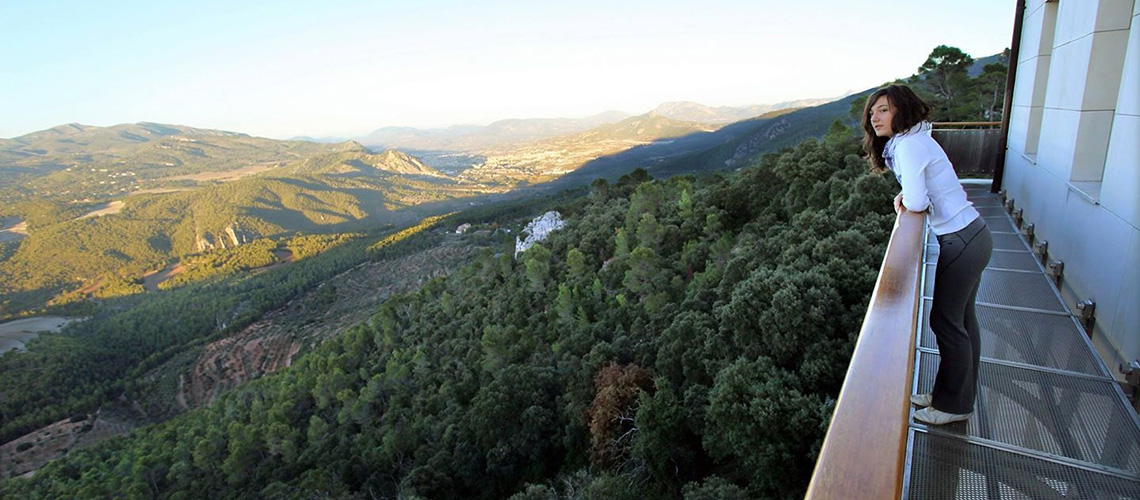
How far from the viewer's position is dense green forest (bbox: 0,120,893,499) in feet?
23.7

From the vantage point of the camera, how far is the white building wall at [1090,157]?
340cm

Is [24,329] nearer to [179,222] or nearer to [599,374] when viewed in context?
[179,222]

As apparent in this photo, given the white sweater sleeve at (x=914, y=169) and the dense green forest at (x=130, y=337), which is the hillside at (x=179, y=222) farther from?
the white sweater sleeve at (x=914, y=169)

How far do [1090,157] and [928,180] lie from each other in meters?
3.71

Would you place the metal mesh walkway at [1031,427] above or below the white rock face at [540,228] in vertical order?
above

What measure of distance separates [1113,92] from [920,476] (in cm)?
475

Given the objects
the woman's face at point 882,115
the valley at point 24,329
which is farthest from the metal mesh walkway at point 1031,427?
the valley at point 24,329

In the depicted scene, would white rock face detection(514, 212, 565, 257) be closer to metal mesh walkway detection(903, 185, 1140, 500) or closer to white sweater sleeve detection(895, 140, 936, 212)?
metal mesh walkway detection(903, 185, 1140, 500)

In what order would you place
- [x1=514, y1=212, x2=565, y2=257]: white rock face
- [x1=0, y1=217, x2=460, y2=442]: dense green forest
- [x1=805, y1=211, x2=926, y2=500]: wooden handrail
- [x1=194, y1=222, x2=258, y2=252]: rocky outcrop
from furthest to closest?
[x1=194, y1=222, x2=258, y2=252]: rocky outcrop < [x1=0, y1=217, x2=460, y2=442]: dense green forest < [x1=514, y1=212, x2=565, y2=257]: white rock face < [x1=805, y1=211, x2=926, y2=500]: wooden handrail

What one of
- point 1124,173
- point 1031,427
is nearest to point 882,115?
point 1031,427

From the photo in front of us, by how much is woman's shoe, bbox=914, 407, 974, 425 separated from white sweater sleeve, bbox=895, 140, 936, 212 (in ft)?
3.30

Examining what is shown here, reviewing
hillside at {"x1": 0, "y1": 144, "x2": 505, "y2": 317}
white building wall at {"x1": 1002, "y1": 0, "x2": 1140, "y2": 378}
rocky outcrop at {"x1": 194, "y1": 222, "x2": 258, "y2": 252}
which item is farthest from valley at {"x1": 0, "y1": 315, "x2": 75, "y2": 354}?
white building wall at {"x1": 1002, "y1": 0, "x2": 1140, "y2": 378}

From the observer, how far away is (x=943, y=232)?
8.48 feet

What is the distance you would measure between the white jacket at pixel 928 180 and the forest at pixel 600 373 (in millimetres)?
4134
